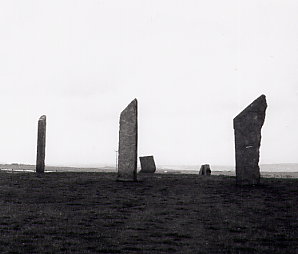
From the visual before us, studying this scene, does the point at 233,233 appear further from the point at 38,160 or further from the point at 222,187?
the point at 38,160

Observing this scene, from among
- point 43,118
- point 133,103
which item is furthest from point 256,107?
point 43,118

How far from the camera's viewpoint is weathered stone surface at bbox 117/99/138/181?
18562 mm

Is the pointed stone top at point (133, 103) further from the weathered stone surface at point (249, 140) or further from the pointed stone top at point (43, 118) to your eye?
the pointed stone top at point (43, 118)

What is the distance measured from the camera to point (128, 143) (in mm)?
18625

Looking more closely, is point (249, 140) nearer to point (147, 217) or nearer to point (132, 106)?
point (132, 106)

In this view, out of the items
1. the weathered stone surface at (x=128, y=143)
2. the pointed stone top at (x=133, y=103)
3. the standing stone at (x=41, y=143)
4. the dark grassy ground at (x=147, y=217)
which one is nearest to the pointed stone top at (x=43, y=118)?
the standing stone at (x=41, y=143)

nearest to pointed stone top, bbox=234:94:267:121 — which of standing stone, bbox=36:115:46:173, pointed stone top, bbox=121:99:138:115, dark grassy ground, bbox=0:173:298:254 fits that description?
dark grassy ground, bbox=0:173:298:254

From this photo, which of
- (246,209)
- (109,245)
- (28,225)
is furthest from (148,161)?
(109,245)

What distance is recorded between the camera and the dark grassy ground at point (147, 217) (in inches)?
328

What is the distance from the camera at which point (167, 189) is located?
651 inches

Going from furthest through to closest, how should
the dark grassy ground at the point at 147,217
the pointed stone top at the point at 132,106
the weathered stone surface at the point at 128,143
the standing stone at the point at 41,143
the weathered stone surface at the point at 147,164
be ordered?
the weathered stone surface at the point at 147,164 < the standing stone at the point at 41,143 < the pointed stone top at the point at 132,106 < the weathered stone surface at the point at 128,143 < the dark grassy ground at the point at 147,217

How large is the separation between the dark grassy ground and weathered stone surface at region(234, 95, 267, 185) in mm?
767

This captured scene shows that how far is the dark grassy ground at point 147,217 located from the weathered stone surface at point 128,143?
766 mm

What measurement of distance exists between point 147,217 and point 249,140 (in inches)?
294
